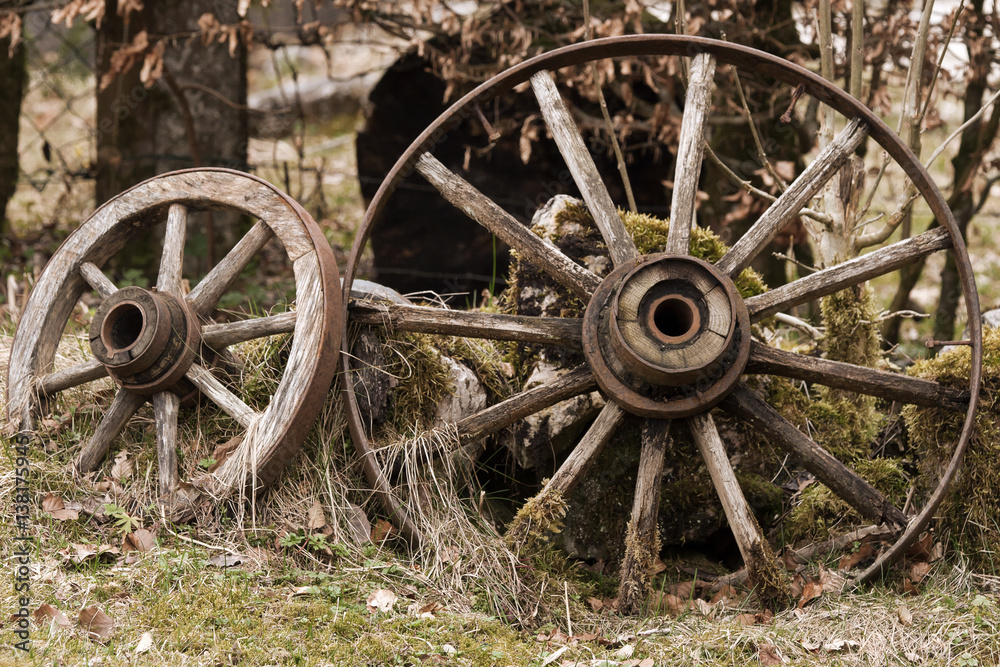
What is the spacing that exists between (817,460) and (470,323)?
1.33m

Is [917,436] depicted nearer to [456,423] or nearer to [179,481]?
[456,423]

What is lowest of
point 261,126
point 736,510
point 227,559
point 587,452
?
point 227,559

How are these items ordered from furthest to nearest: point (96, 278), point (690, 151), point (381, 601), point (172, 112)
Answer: point (172, 112) < point (96, 278) < point (690, 151) < point (381, 601)

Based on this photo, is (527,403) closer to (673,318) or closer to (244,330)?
(673,318)

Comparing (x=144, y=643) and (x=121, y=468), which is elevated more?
(x=121, y=468)

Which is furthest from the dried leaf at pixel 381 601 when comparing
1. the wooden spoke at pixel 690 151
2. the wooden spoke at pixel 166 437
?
the wooden spoke at pixel 690 151

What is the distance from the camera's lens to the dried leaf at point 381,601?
2649mm

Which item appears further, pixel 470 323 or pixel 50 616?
pixel 470 323

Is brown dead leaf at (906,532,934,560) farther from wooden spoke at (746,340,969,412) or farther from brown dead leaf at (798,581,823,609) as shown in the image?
wooden spoke at (746,340,969,412)

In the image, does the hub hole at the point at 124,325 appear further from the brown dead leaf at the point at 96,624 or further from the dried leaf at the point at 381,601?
the dried leaf at the point at 381,601

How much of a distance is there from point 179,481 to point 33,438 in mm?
670

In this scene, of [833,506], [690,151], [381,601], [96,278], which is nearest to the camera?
[381,601]

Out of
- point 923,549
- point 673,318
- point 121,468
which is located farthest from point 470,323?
point 923,549

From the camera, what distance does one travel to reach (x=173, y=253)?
3.29 metres
